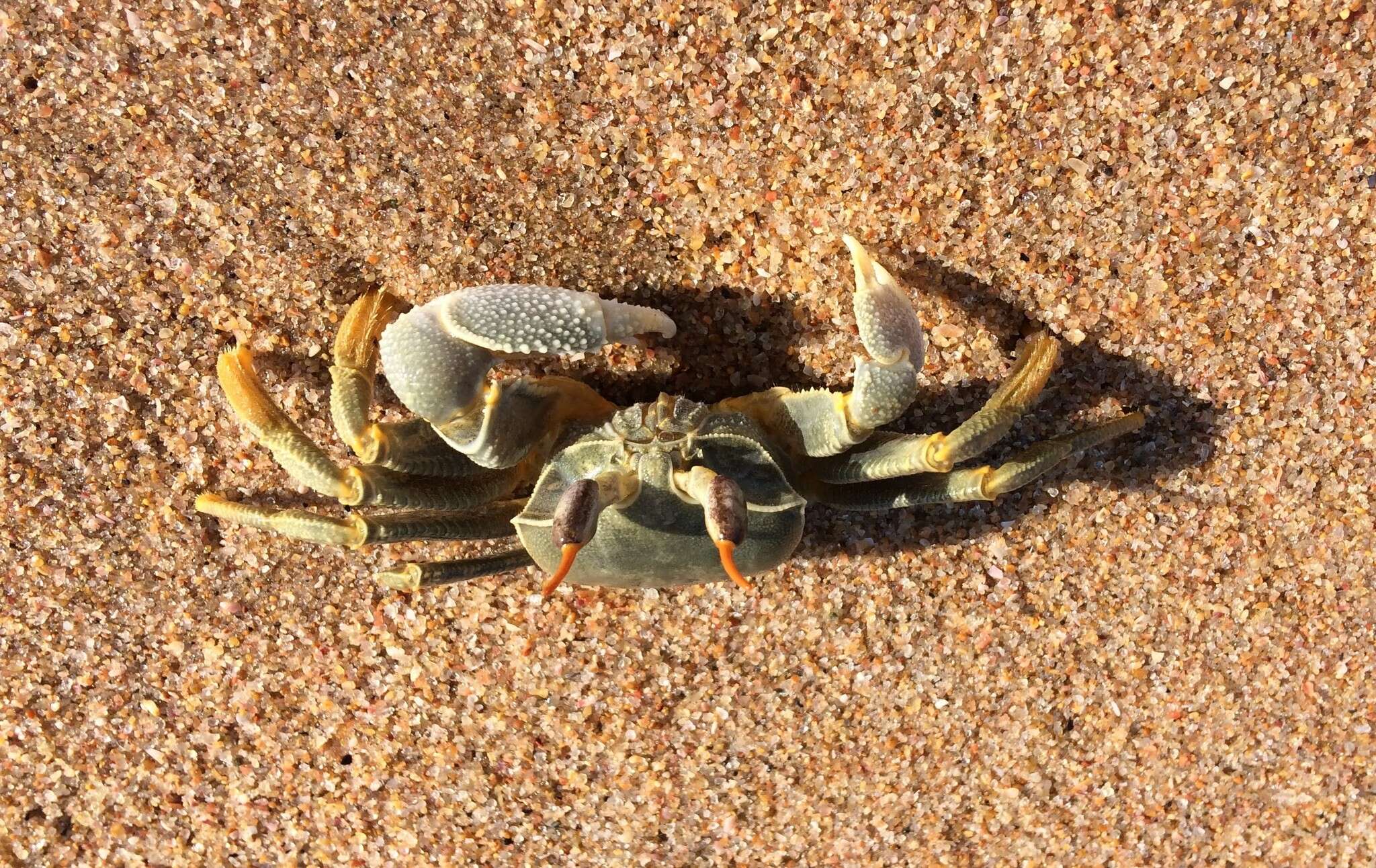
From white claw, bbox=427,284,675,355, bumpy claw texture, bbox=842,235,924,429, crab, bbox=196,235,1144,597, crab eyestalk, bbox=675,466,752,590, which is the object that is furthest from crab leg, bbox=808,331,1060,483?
white claw, bbox=427,284,675,355

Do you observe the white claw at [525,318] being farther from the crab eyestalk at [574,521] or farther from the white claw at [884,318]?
the white claw at [884,318]

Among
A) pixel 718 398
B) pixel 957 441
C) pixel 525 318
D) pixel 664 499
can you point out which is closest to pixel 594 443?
pixel 664 499

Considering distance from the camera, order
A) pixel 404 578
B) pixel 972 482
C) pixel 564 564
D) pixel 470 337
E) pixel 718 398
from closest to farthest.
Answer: pixel 564 564 → pixel 470 337 → pixel 972 482 → pixel 404 578 → pixel 718 398

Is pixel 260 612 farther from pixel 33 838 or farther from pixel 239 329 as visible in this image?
pixel 33 838

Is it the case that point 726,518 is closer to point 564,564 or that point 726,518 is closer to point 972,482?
point 564,564

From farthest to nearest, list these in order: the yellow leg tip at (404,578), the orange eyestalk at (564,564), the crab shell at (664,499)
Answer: the yellow leg tip at (404,578) → the crab shell at (664,499) → the orange eyestalk at (564,564)

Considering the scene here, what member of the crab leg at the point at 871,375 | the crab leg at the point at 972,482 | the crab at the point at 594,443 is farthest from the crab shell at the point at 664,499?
the crab leg at the point at 972,482
